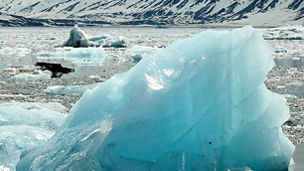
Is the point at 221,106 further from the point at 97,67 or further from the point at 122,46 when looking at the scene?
the point at 122,46

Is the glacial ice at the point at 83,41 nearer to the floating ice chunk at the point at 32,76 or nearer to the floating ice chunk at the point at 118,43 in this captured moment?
the floating ice chunk at the point at 118,43

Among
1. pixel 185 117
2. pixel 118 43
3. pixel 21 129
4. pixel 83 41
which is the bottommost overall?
Result: pixel 118 43

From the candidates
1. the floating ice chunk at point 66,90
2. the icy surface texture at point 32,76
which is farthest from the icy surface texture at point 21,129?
the icy surface texture at point 32,76

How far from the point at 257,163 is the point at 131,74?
1331 millimetres

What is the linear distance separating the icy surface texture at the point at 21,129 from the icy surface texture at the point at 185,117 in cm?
59

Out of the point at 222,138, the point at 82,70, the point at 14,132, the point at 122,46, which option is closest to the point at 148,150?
the point at 222,138

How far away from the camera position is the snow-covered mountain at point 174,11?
306 feet

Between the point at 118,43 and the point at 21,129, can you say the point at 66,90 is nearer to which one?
the point at 21,129

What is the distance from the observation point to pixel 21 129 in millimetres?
5402

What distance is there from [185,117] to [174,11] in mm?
106827

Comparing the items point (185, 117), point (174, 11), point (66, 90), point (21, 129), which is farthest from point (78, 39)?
point (174, 11)

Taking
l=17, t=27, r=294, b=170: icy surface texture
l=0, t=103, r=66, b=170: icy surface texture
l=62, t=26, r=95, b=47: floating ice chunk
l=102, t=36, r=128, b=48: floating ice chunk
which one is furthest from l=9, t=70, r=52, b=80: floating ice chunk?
l=102, t=36, r=128, b=48: floating ice chunk

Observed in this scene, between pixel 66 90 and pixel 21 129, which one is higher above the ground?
pixel 21 129

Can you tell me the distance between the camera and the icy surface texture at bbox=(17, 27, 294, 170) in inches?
151
